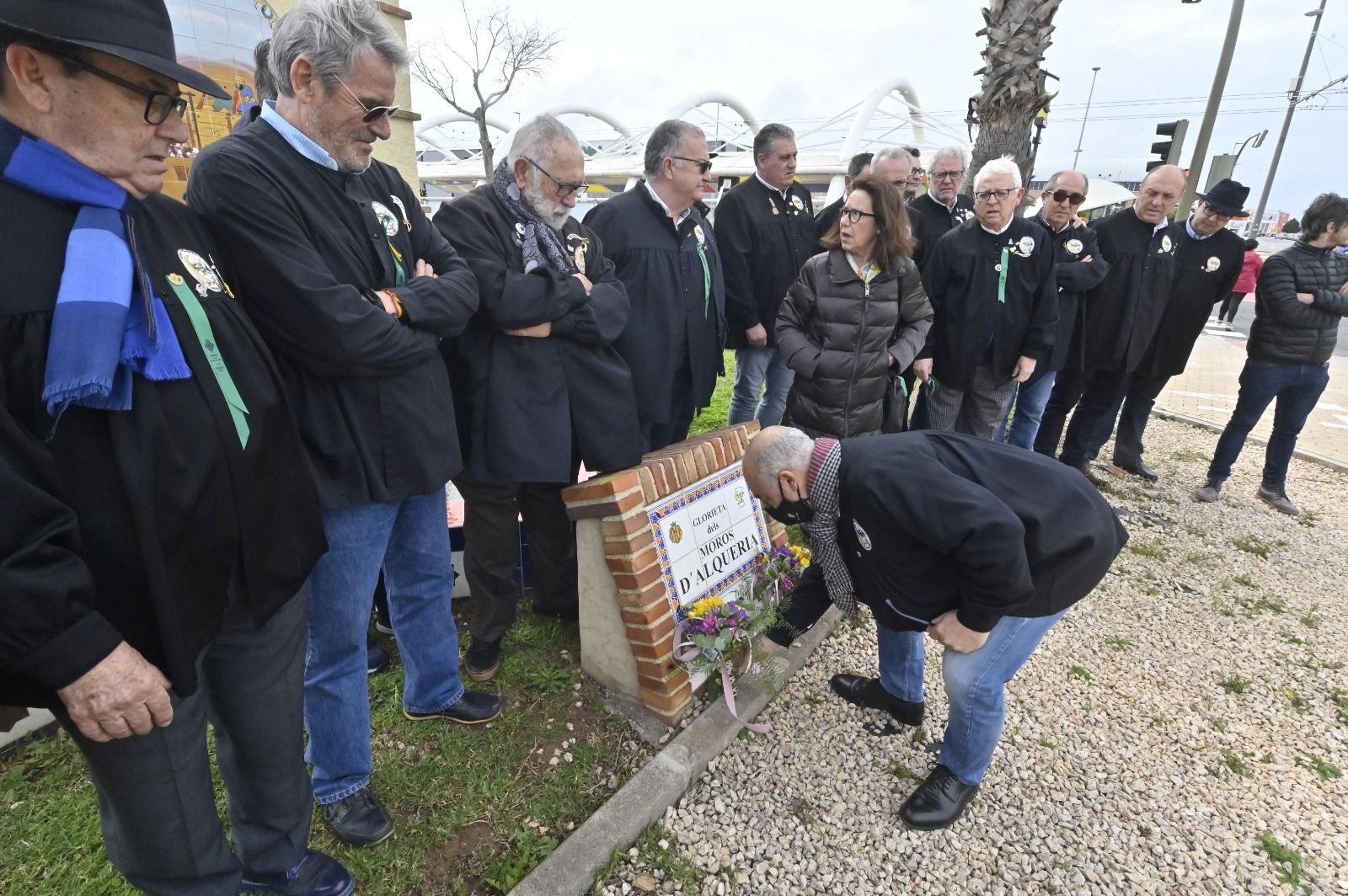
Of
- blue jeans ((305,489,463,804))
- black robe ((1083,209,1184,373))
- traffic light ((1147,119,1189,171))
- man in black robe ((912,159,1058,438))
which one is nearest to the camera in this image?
blue jeans ((305,489,463,804))

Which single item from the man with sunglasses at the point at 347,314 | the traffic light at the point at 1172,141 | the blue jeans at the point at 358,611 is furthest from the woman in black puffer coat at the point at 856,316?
the traffic light at the point at 1172,141

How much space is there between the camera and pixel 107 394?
1141 mm

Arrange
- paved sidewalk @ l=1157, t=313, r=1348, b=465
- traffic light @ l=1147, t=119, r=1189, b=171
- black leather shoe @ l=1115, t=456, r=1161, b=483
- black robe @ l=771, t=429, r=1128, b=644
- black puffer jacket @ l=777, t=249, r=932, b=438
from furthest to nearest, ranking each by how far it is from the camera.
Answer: traffic light @ l=1147, t=119, r=1189, b=171
paved sidewalk @ l=1157, t=313, r=1348, b=465
black leather shoe @ l=1115, t=456, r=1161, b=483
black puffer jacket @ l=777, t=249, r=932, b=438
black robe @ l=771, t=429, r=1128, b=644

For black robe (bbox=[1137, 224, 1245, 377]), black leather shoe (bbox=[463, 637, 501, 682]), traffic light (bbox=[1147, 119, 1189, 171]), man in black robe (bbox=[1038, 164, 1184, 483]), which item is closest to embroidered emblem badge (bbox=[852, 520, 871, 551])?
black leather shoe (bbox=[463, 637, 501, 682])

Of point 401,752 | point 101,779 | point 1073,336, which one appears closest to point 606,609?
point 401,752

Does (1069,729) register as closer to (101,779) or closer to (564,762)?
(564,762)

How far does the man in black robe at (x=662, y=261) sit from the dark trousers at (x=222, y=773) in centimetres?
174

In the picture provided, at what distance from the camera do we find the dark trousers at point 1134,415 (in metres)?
5.28

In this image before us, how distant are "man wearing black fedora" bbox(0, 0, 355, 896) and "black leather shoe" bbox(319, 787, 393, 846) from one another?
0.48 metres

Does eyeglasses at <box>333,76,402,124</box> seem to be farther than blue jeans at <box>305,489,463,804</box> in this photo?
No

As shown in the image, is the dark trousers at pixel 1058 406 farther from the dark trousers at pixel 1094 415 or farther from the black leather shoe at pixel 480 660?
the black leather shoe at pixel 480 660

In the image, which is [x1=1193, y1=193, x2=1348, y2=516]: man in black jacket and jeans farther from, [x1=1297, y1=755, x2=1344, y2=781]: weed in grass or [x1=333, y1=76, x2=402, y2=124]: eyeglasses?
[x1=333, y1=76, x2=402, y2=124]: eyeglasses

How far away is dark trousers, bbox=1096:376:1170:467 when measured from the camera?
5.28 metres

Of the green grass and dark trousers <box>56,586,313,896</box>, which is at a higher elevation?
dark trousers <box>56,586,313,896</box>
